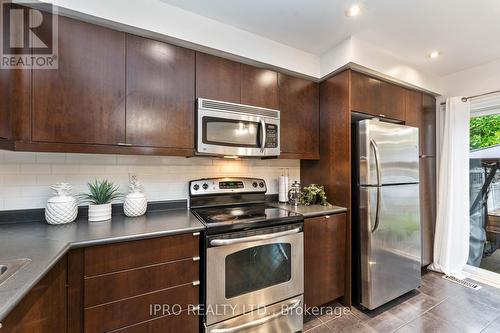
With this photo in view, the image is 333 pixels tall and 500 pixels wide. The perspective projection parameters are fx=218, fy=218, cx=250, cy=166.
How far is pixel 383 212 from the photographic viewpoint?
2.00 metres

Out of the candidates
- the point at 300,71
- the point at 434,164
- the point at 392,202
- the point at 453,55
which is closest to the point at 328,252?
the point at 392,202

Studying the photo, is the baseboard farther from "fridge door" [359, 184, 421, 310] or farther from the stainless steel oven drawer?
the stainless steel oven drawer

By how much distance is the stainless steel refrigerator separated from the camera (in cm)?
196

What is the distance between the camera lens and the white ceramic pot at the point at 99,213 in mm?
1531

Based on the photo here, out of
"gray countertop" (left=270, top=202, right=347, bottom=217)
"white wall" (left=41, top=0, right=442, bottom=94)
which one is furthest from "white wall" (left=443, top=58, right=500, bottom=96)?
"gray countertop" (left=270, top=202, right=347, bottom=217)

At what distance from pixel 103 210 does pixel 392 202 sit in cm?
245

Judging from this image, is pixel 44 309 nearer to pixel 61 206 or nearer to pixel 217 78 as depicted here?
pixel 61 206

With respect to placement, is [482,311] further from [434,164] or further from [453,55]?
[453,55]

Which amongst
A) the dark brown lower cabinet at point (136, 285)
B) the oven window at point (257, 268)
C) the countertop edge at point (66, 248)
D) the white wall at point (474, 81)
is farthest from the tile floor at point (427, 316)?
the white wall at point (474, 81)

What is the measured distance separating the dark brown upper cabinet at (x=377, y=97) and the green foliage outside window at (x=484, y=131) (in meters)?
1.10

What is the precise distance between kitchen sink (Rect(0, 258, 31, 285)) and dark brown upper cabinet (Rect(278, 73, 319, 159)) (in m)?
1.85

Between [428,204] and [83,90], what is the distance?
3653mm

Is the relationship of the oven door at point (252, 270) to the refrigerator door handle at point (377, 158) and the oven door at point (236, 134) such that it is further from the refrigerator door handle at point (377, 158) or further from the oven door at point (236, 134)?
the refrigerator door handle at point (377, 158)

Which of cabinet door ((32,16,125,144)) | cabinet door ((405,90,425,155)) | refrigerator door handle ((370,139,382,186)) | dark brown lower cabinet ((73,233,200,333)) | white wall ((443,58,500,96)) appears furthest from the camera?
cabinet door ((405,90,425,155))
